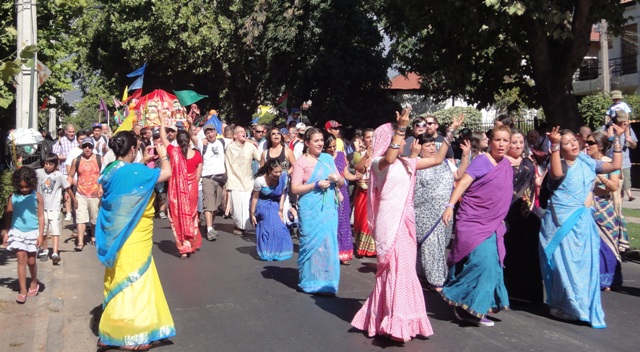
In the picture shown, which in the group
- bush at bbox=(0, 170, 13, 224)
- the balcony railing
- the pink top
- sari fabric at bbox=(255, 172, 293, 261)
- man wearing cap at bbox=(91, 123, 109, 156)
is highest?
the balcony railing

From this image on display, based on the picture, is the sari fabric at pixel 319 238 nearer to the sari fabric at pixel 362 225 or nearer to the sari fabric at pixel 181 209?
the sari fabric at pixel 362 225

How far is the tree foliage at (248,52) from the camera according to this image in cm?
2597

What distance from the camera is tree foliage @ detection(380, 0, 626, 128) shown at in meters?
14.7

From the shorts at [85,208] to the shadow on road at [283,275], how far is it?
3731 millimetres

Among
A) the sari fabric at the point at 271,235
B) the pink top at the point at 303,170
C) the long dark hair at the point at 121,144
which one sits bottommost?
the sari fabric at the point at 271,235

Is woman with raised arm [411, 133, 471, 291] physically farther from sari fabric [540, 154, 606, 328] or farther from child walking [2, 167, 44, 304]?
child walking [2, 167, 44, 304]

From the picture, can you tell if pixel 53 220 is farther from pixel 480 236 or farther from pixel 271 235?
pixel 480 236

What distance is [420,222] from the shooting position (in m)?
8.86

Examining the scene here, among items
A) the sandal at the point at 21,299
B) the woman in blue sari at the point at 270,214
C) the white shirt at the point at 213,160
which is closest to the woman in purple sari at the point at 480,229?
the woman in blue sari at the point at 270,214

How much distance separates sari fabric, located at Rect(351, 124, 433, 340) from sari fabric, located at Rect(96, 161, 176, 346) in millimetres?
1754

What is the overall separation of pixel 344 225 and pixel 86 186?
4.61 m

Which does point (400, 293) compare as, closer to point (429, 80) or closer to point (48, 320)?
point (48, 320)

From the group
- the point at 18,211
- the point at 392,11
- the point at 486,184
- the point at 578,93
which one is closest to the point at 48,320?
the point at 18,211

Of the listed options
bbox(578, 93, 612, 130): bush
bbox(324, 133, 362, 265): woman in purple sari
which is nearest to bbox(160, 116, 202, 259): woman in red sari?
bbox(324, 133, 362, 265): woman in purple sari
